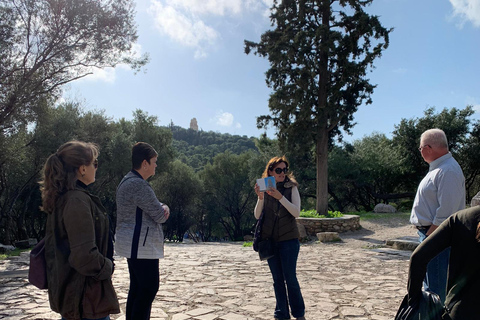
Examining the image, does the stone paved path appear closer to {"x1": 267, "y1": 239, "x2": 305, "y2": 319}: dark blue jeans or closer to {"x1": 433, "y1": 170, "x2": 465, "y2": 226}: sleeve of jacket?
{"x1": 267, "y1": 239, "x2": 305, "y2": 319}: dark blue jeans

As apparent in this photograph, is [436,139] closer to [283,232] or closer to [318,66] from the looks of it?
[283,232]

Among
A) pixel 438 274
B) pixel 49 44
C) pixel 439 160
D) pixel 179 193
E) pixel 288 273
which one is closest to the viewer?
pixel 438 274


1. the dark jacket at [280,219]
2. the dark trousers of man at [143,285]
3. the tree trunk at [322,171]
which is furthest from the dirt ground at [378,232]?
the dark trousers of man at [143,285]

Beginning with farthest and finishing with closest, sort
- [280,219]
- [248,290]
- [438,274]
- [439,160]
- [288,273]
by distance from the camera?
[248,290]
[280,219]
[288,273]
[439,160]
[438,274]

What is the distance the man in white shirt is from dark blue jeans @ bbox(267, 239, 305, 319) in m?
1.29

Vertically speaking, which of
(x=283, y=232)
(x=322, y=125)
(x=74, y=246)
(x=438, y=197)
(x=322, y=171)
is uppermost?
(x=322, y=125)

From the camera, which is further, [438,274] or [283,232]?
[283,232]

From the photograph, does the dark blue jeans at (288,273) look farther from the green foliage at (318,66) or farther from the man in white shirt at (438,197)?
the green foliage at (318,66)

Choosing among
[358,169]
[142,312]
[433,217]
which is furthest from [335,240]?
[358,169]

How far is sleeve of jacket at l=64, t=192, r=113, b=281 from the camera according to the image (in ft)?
7.63

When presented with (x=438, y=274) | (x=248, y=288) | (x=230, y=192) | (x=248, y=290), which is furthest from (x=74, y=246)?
(x=230, y=192)

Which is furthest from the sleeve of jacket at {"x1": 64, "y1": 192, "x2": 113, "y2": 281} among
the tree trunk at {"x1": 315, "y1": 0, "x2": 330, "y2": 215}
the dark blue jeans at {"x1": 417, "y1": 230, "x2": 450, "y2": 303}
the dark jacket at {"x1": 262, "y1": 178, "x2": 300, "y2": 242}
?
the tree trunk at {"x1": 315, "y1": 0, "x2": 330, "y2": 215}

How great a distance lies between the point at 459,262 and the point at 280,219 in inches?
89.0

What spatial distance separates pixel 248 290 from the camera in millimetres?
6078
